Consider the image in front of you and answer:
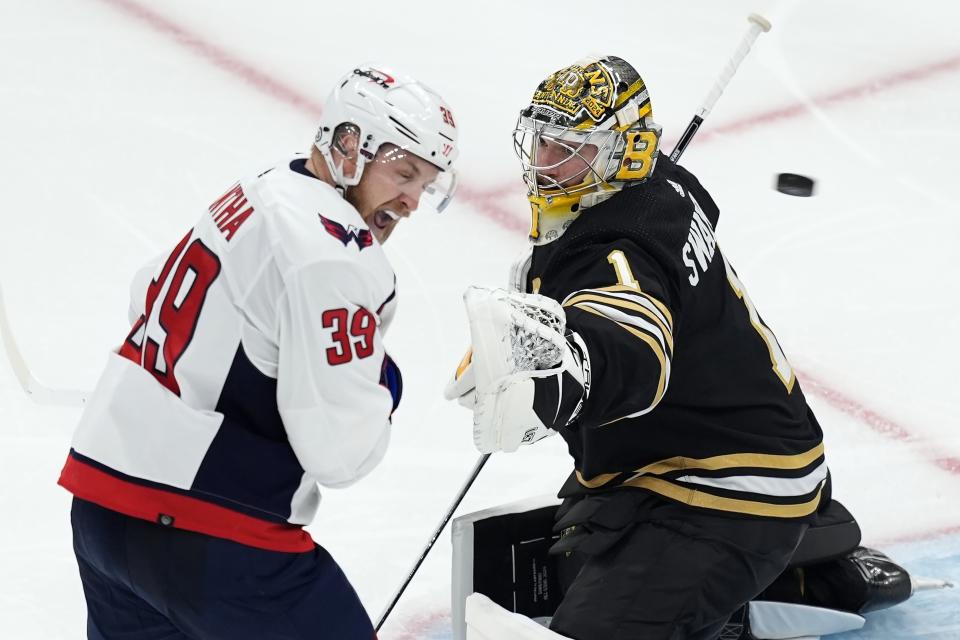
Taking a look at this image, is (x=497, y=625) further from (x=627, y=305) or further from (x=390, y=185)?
(x=390, y=185)

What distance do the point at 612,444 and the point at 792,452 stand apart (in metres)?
0.35

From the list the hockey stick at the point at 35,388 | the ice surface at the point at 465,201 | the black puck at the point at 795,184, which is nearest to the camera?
the hockey stick at the point at 35,388

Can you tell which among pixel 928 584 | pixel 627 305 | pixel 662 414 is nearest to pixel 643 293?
pixel 627 305

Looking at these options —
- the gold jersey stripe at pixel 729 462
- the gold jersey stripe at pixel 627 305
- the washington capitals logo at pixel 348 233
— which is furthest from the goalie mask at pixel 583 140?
the washington capitals logo at pixel 348 233

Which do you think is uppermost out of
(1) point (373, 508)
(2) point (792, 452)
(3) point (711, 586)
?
(2) point (792, 452)

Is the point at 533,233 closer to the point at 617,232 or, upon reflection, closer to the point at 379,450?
the point at 617,232

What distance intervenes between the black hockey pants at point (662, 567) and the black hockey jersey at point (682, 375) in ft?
0.14

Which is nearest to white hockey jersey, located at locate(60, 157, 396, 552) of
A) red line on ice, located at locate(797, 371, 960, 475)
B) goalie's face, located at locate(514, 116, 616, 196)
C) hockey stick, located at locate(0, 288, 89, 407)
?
goalie's face, located at locate(514, 116, 616, 196)

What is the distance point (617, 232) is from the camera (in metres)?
2.20

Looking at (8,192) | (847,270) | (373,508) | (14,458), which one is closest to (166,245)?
(8,192)

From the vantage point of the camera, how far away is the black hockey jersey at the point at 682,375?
208 centimetres

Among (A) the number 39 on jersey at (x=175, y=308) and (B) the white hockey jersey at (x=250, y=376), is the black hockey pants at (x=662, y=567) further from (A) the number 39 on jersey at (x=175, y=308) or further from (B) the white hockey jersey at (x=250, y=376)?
(A) the number 39 on jersey at (x=175, y=308)

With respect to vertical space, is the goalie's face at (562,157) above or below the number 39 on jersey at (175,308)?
above

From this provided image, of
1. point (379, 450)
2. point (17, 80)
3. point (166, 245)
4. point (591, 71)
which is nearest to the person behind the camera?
point (379, 450)
